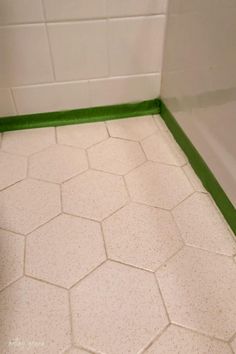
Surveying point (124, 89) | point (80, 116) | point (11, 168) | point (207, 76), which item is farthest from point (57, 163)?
point (207, 76)

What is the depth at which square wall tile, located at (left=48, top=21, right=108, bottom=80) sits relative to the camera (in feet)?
2.61

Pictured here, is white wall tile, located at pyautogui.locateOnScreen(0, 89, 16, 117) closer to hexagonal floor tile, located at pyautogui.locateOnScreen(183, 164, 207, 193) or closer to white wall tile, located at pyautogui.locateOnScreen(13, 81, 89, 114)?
white wall tile, located at pyautogui.locateOnScreen(13, 81, 89, 114)

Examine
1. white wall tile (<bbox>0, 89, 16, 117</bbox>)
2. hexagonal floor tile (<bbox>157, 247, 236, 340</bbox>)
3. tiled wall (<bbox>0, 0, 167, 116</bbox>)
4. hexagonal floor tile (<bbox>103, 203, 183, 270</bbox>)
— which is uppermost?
tiled wall (<bbox>0, 0, 167, 116</bbox>)

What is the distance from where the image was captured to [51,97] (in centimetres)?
91

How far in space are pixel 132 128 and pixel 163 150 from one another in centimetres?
15

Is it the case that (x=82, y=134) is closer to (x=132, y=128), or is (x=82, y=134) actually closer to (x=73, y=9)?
(x=132, y=128)

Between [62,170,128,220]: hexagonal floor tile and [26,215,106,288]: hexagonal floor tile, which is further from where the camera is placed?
[62,170,128,220]: hexagonal floor tile

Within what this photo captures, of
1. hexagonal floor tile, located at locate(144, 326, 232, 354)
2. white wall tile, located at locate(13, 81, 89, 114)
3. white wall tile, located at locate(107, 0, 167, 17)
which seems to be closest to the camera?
hexagonal floor tile, located at locate(144, 326, 232, 354)

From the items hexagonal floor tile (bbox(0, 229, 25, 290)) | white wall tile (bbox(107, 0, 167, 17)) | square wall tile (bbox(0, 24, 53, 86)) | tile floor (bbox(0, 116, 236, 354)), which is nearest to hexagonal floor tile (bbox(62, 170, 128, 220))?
tile floor (bbox(0, 116, 236, 354))

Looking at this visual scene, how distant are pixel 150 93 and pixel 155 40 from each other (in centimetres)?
16

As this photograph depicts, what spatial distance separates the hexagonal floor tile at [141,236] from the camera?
581mm

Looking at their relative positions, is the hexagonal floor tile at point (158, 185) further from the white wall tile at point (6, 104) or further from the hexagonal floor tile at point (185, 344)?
the white wall tile at point (6, 104)

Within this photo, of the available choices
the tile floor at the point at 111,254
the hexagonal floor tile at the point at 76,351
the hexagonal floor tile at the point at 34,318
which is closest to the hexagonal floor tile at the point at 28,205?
the tile floor at the point at 111,254

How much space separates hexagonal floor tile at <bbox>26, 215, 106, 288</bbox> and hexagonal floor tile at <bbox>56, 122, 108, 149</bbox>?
295 millimetres
